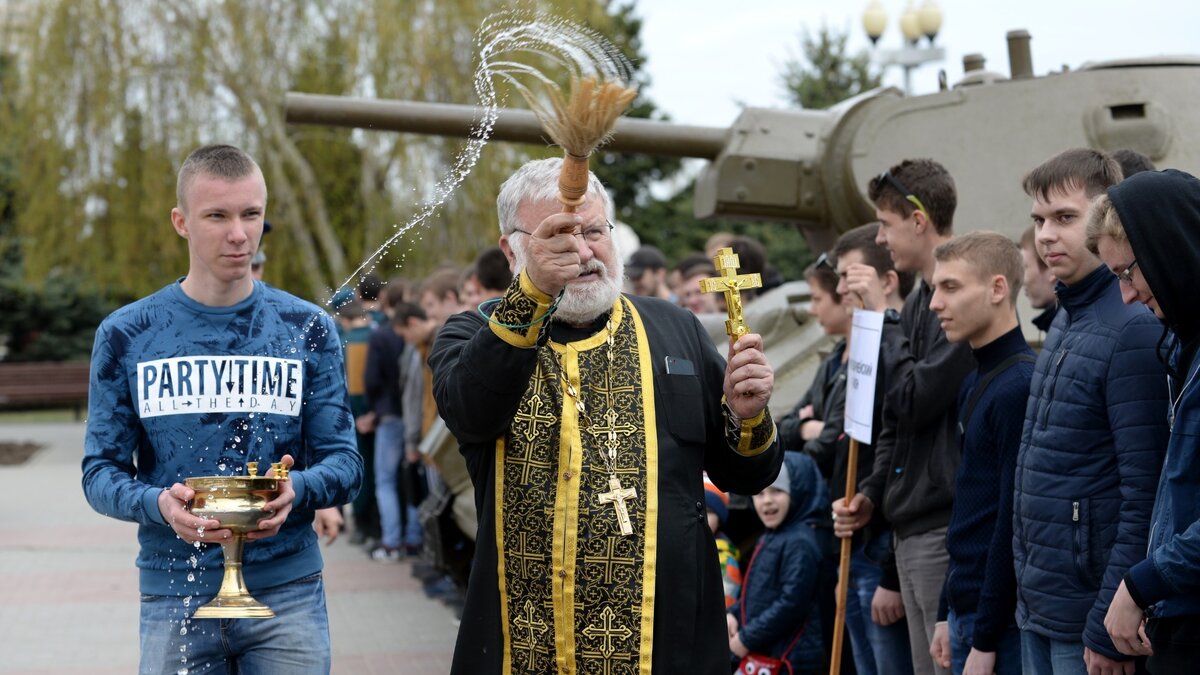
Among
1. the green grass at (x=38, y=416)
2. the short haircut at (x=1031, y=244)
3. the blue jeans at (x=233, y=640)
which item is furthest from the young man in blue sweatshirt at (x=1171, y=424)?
the green grass at (x=38, y=416)

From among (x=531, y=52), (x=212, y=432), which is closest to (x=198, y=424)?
(x=212, y=432)

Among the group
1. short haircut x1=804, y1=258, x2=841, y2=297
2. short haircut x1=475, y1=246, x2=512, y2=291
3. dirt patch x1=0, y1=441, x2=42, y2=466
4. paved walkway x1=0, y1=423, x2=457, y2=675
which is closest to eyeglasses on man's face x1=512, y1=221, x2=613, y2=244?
short haircut x1=804, y1=258, x2=841, y2=297

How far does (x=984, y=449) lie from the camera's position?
4539 millimetres

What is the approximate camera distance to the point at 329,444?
407 centimetres

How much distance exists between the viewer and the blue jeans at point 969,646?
4406 mm

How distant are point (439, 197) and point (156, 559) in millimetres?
1283

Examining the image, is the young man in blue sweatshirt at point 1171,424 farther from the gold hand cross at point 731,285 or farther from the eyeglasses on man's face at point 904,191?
the eyeglasses on man's face at point 904,191

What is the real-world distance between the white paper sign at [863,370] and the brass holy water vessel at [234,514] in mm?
2111

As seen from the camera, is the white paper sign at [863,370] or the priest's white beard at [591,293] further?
the white paper sign at [863,370]

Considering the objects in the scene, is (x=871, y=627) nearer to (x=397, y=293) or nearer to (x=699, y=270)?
(x=699, y=270)

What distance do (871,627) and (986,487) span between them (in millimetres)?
1112

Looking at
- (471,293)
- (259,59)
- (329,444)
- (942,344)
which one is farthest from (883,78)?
(329,444)

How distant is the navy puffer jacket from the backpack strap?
15.1 inches

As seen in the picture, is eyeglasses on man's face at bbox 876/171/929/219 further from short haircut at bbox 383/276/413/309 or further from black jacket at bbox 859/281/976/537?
short haircut at bbox 383/276/413/309
